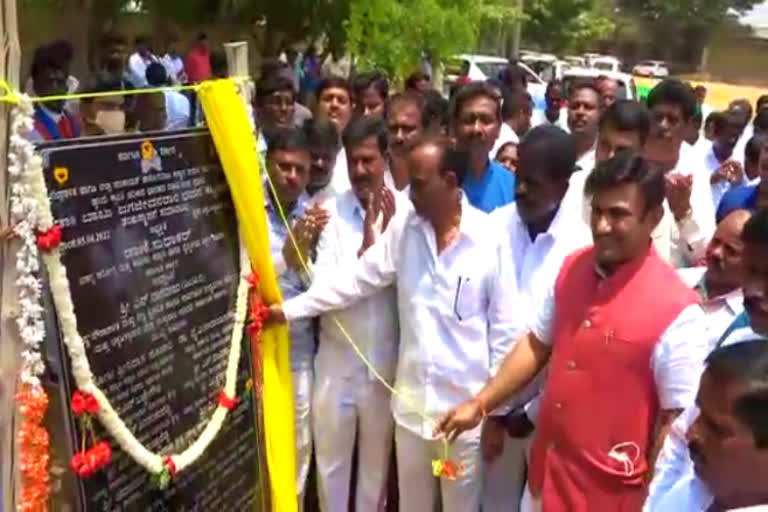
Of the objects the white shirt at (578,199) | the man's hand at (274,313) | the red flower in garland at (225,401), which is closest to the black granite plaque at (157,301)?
the red flower in garland at (225,401)

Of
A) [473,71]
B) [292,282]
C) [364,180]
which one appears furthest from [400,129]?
[473,71]

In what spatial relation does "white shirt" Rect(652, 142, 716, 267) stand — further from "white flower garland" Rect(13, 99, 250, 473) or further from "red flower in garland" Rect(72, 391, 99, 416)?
"red flower in garland" Rect(72, 391, 99, 416)

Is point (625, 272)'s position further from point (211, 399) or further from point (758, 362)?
point (211, 399)

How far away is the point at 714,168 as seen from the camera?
687 cm

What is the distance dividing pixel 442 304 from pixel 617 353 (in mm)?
872

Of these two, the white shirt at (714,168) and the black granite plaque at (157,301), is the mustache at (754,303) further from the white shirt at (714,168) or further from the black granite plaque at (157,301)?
the white shirt at (714,168)

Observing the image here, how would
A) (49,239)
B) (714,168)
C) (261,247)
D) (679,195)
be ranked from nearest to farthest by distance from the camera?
(49,239)
(261,247)
(679,195)
(714,168)

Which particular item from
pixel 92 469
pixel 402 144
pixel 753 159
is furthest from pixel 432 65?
pixel 92 469

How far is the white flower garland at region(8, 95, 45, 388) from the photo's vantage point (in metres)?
2.56

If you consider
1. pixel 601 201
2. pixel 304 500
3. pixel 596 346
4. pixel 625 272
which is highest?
pixel 601 201

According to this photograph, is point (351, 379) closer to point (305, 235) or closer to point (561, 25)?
point (305, 235)

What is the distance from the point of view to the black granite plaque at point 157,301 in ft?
9.02

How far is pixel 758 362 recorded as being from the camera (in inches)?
81.1

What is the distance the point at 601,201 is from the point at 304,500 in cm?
209
